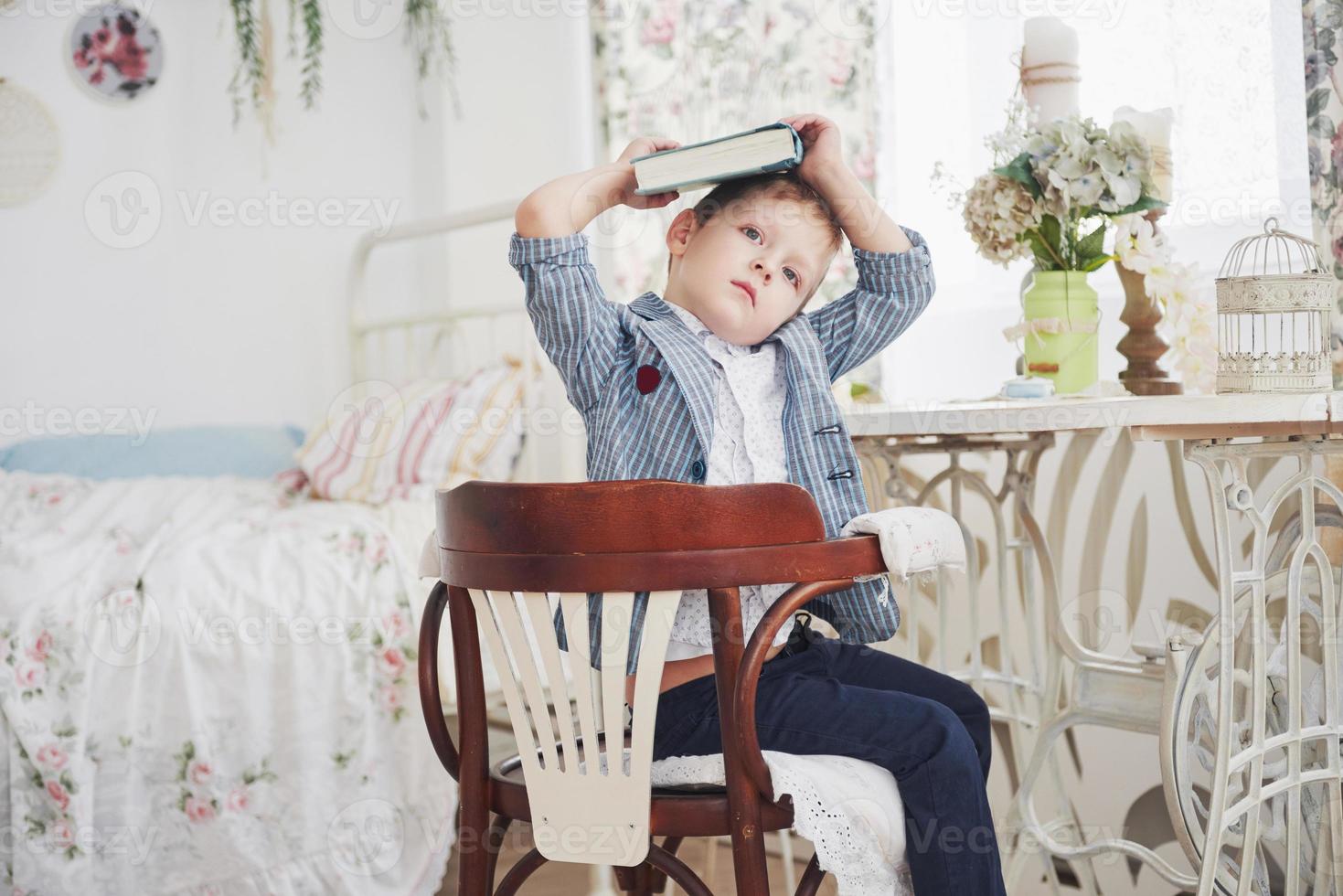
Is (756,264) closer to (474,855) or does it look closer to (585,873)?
(474,855)

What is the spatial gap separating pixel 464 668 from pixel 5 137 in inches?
110

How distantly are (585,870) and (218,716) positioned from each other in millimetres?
744

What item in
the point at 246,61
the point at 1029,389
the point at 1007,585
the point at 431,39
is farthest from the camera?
the point at 431,39

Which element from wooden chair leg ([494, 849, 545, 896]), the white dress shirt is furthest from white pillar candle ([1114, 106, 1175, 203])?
wooden chair leg ([494, 849, 545, 896])

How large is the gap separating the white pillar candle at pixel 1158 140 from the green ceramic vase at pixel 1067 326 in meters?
0.16

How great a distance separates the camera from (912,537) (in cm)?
97

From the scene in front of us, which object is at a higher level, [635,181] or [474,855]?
[635,181]

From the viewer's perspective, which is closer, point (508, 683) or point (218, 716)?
point (508, 683)

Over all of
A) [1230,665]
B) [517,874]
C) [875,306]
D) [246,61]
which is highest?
[246,61]

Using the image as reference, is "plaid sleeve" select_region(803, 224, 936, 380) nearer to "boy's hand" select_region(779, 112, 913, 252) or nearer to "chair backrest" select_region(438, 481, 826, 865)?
"boy's hand" select_region(779, 112, 913, 252)

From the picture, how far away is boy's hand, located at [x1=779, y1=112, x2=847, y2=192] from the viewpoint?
119cm

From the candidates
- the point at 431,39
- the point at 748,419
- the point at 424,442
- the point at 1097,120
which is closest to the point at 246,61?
the point at 431,39

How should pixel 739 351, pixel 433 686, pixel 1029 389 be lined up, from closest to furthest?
pixel 433 686 < pixel 739 351 < pixel 1029 389

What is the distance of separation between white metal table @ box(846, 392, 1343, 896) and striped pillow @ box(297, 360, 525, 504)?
3.47ft
